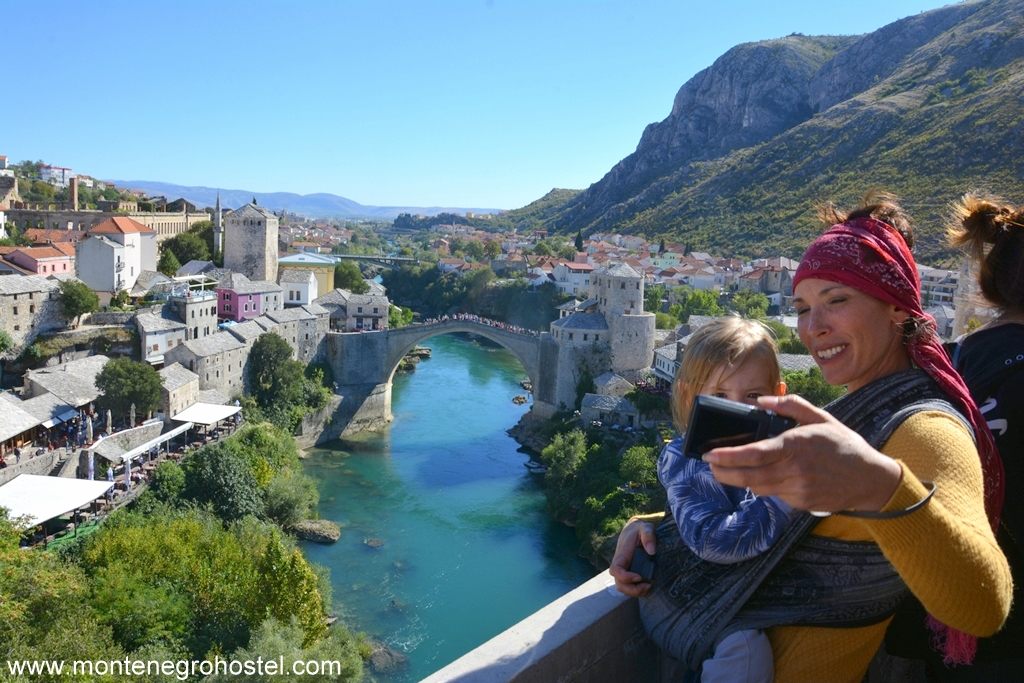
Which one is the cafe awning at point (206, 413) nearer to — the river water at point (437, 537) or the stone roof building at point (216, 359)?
the stone roof building at point (216, 359)

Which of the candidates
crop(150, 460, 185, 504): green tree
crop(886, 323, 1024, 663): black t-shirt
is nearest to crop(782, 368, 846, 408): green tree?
crop(150, 460, 185, 504): green tree

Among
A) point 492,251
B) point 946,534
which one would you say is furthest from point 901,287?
point 492,251

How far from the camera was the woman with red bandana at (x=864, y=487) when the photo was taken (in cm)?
83

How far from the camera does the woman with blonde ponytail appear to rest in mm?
1198

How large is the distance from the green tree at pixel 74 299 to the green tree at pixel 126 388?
2.81 metres

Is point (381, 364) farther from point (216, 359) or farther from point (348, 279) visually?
point (348, 279)

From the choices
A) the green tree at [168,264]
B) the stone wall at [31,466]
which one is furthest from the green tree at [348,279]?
the stone wall at [31,466]

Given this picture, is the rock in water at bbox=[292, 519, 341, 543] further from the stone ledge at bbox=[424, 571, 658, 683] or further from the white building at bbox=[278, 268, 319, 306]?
the stone ledge at bbox=[424, 571, 658, 683]

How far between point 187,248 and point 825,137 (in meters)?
29.6

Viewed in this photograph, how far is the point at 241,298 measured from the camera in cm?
1923

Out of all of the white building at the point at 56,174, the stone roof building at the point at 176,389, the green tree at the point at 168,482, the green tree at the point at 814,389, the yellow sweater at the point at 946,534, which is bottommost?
the green tree at the point at 168,482

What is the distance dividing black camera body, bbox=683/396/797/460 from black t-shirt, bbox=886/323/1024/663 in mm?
579

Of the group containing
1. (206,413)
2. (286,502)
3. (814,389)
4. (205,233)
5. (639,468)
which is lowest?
(286,502)

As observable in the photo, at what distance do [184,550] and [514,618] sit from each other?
13.4 feet
